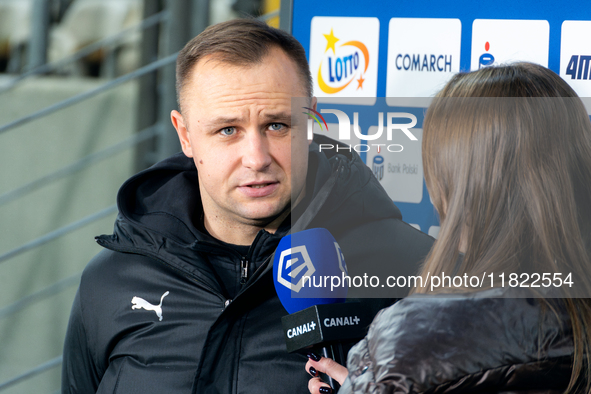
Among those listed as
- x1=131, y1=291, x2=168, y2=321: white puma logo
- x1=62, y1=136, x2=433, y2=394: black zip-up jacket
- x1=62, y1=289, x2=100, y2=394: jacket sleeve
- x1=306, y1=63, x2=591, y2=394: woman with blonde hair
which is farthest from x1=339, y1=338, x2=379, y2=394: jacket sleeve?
x1=62, y1=289, x2=100, y2=394: jacket sleeve

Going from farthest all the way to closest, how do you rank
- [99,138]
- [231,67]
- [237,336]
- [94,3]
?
1. [94,3]
2. [99,138]
3. [231,67]
4. [237,336]

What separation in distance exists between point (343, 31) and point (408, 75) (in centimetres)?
20

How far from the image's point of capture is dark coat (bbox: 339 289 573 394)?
2.54 feet

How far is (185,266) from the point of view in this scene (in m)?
1.35

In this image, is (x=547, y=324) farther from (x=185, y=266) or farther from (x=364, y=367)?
(x=185, y=266)

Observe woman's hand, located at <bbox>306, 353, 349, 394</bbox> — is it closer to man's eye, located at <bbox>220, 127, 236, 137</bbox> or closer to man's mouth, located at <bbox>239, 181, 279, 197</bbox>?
man's mouth, located at <bbox>239, 181, 279, 197</bbox>

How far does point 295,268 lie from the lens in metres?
1.10

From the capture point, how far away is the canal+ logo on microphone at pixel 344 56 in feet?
4.79

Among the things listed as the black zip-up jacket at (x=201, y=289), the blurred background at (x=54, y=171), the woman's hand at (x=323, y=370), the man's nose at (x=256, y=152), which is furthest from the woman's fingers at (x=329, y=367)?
the blurred background at (x=54, y=171)

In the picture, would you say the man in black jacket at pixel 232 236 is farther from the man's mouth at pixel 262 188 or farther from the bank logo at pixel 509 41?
the bank logo at pixel 509 41

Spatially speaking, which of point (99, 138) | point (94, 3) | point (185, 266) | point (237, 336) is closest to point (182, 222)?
point (185, 266)

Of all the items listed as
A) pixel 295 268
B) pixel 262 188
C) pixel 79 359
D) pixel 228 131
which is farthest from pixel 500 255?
pixel 79 359

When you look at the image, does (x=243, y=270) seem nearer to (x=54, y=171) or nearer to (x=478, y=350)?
(x=478, y=350)

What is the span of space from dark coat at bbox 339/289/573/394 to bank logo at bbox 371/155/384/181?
0.68 m
